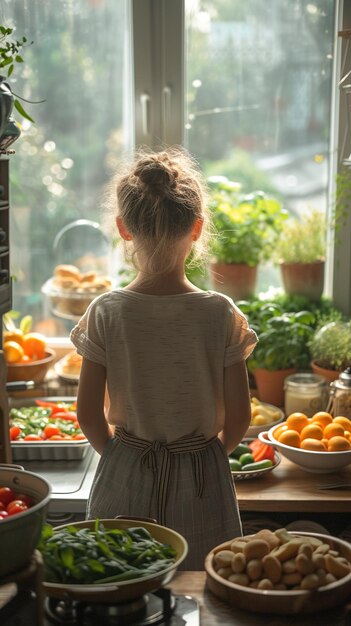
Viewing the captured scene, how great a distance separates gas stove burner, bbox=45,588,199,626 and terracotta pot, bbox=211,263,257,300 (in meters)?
1.76

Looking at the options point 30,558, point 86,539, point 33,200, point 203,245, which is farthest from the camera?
point 33,200

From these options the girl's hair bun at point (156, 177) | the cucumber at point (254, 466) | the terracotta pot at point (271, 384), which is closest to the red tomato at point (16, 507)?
the girl's hair bun at point (156, 177)

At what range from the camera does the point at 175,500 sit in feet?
6.59

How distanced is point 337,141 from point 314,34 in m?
0.39

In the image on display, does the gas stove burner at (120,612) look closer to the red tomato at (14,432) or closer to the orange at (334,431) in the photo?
the orange at (334,431)

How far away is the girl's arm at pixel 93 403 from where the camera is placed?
6.64ft

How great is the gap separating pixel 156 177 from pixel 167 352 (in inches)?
15.5

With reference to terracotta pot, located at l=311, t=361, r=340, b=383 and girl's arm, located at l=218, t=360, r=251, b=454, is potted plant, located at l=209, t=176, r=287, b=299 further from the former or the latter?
girl's arm, located at l=218, t=360, r=251, b=454

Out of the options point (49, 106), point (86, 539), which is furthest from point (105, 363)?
point (49, 106)

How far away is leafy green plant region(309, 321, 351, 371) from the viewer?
287 centimetres

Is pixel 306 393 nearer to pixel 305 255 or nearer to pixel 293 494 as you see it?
pixel 293 494

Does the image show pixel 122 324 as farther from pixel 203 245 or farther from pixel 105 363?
pixel 203 245

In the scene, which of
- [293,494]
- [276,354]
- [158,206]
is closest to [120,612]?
[158,206]

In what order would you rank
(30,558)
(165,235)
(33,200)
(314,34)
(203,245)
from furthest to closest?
1. (33,200)
2. (314,34)
3. (203,245)
4. (165,235)
5. (30,558)
